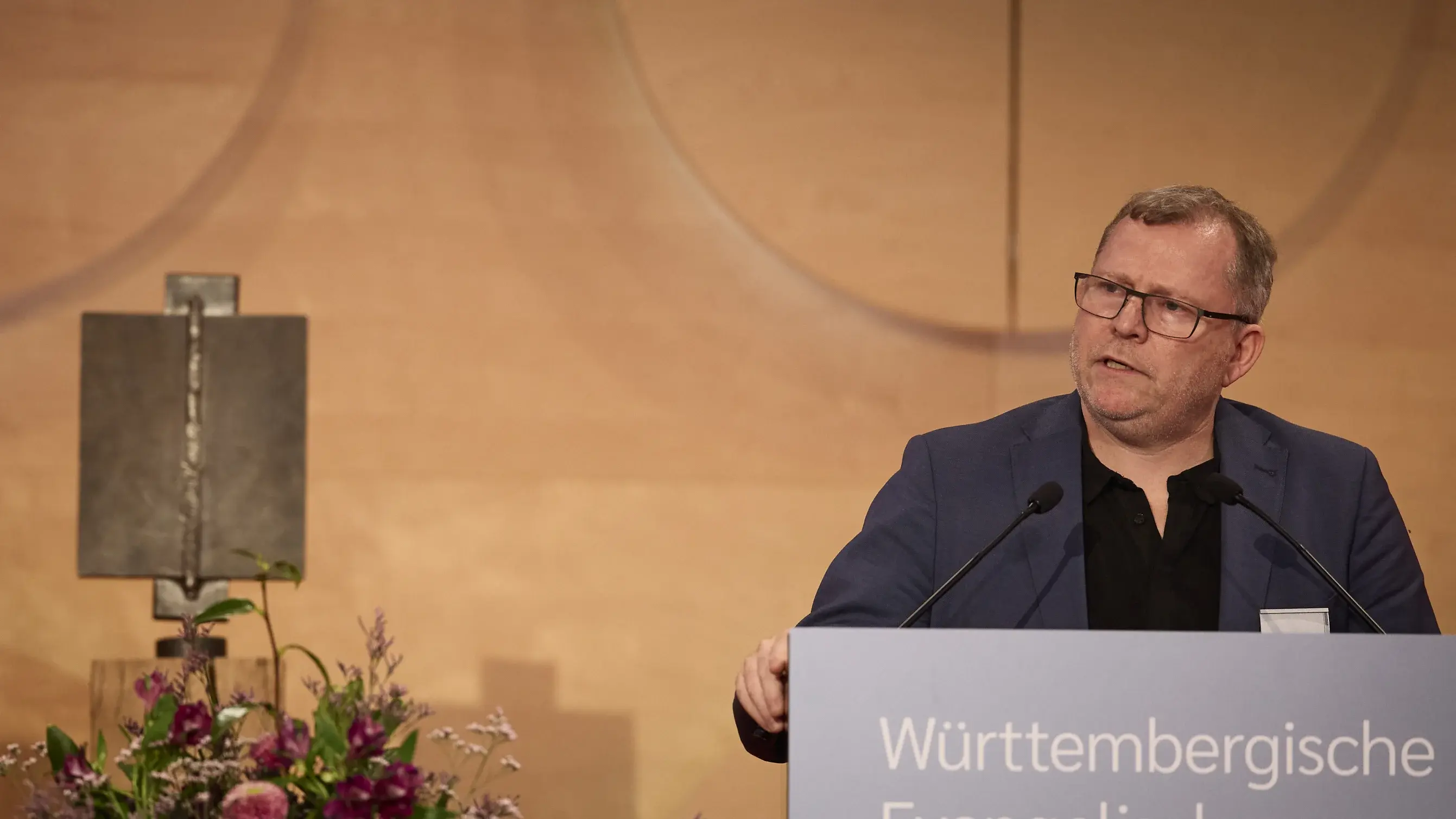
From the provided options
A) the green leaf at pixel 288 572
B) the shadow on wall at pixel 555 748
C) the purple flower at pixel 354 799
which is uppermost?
the green leaf at pixel 288 572

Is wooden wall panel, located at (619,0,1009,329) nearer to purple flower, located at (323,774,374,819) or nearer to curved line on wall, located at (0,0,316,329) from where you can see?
curved line on wall, located at (0,0,316,329)

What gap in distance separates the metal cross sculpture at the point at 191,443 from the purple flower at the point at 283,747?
1.64 m

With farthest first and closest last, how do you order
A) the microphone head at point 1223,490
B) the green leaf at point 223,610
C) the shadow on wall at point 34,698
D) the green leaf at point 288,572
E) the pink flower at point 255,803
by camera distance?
the shadow on wall at point 34,698 < the green leaf at point 288,572 < the microphone head at point 1223,490 < the green leaf at point 223,610 < the pink flower at point 255,803

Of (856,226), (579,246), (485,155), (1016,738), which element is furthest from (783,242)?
(1016,738)

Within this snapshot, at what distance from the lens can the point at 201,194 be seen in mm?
3027

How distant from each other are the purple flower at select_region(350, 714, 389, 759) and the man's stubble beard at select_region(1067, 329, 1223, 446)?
1213mm

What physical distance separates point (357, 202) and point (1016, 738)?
219 cm

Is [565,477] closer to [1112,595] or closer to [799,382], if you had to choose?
[799,382]

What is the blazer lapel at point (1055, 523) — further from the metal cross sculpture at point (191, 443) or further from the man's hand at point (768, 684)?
the metal cross sculpture at point (191, 443)

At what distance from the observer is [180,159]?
304 centimetres

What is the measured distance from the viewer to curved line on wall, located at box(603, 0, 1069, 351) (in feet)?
10.3

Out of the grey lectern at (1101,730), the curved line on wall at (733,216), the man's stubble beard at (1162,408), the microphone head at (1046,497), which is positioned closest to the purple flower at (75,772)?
the grey lectern at (1101,730)

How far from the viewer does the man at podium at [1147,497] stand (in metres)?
2.02

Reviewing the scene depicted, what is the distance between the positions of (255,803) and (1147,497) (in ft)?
4.62
